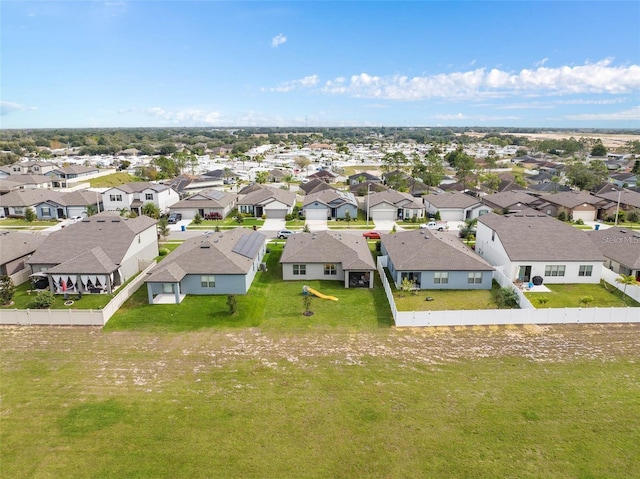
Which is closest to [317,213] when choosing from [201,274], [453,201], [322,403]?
[453,201]

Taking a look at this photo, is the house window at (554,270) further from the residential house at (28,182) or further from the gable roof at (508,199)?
the residential house at (28,182)

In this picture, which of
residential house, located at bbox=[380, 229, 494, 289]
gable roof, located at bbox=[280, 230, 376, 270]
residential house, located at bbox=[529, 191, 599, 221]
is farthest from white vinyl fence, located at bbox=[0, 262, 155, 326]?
residential house, located at bbox=[529, 191, 599, 221]

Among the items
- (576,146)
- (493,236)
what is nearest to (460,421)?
(493,236)

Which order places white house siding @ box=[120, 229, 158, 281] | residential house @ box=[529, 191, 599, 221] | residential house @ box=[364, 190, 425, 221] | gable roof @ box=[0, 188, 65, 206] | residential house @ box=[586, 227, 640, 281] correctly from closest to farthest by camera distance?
1. residential house @ box=[586, 227, 640, 281]
2. white house siding @ box=[120, 229, 158, 281]
3. residential house @ box=[529, 191, 599, 221]
4. residential house @ box=[364, 190, 425, 221]
5. gable roof @ box=[0, 188, 65, 206]

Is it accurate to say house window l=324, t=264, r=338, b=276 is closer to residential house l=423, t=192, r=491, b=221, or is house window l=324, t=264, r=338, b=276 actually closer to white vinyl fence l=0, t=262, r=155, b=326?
white vinyl fence l=0, t=262, r=155, b=326

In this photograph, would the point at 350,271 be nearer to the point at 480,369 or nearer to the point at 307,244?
the point at 307,244

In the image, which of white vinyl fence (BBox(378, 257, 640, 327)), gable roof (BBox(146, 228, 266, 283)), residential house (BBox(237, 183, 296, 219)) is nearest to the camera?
white vinyl fence (BBox(378, 257, 640, 327))
